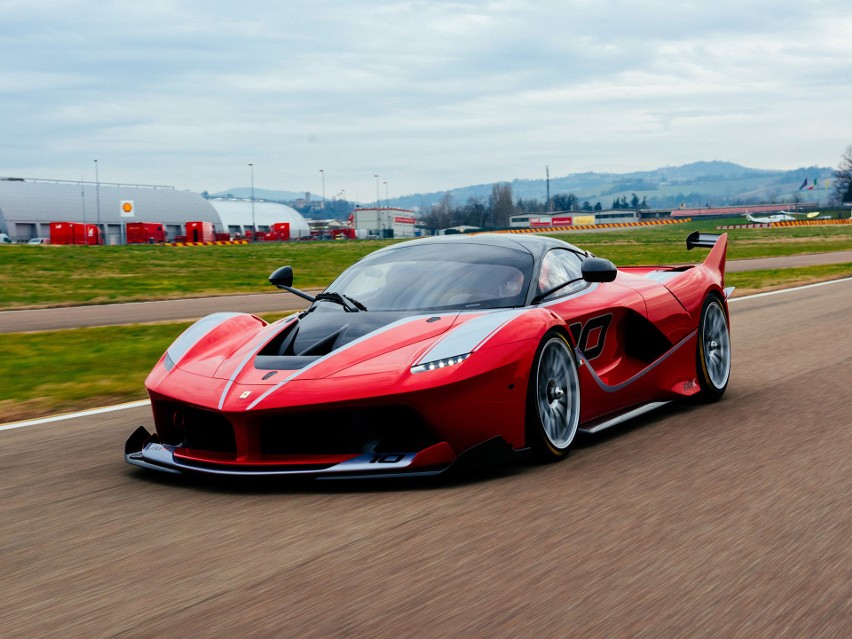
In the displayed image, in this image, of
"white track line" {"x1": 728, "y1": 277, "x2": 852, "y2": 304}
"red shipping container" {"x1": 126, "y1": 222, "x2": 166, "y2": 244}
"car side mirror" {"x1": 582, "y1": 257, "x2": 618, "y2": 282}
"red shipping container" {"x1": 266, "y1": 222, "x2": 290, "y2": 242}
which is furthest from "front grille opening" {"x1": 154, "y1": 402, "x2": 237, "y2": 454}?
"red shipping container" {"x1": 266, "y1": 222, "x2": 290, "y2": 242}

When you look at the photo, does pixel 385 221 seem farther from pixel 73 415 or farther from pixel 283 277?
pixel 283 277

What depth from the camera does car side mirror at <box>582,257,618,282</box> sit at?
19.9ft

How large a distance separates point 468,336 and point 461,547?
143cm

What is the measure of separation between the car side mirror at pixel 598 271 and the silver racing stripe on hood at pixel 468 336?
785mm

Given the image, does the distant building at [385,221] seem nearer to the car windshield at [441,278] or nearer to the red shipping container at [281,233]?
the red shipping container at [281,233]

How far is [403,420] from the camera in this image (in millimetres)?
4859

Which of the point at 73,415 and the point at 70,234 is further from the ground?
the point at 70,234

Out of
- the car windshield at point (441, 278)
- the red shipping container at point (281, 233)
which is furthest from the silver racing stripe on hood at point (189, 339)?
the red shipping container at point (281, 233)

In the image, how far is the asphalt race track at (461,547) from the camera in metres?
3.18

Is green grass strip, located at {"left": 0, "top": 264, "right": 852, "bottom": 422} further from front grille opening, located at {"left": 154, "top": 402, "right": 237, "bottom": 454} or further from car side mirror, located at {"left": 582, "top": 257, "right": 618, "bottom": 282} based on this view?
car side mirror, located at {"left": 582, "top": 257, "right": 618, "bottom": 282}

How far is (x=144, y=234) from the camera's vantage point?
71688 mm

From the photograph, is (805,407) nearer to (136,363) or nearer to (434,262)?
(434,262)

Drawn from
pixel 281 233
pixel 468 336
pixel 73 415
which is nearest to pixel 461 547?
pixel 468 336

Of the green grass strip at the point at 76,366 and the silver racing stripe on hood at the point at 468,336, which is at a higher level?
the silver racing stripe on hood at the point at 468,336
